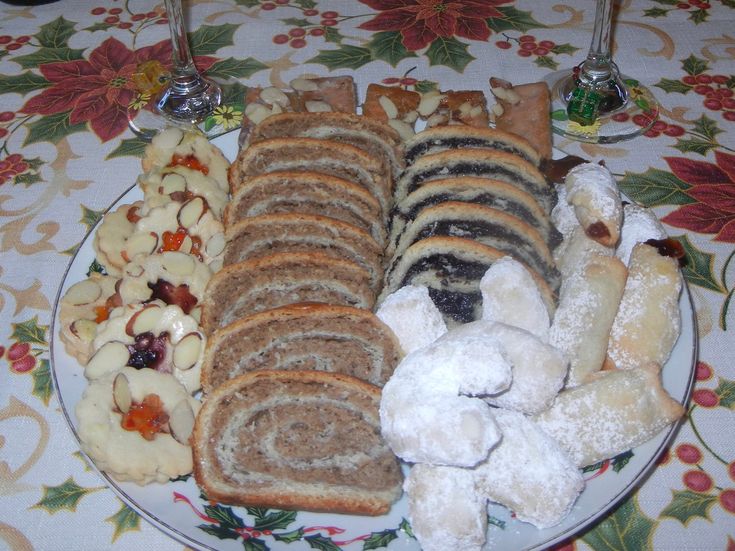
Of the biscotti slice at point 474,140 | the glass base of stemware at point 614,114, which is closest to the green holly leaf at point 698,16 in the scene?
the glass base of stemware at point 614,114

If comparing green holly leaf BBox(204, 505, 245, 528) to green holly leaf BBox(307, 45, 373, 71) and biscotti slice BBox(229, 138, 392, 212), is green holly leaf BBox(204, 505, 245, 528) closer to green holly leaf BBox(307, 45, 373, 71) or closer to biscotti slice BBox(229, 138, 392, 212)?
biscotti slice BBox(229, 138, 392, 212)

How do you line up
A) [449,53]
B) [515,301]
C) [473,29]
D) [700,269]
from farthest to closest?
1. [473,29]
2. [449,53]
3. [700,269]
4. [515,301]

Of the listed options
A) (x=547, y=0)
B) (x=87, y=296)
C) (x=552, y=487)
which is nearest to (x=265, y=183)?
(x=87, y=296)

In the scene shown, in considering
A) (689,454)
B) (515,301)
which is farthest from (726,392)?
(515,301)

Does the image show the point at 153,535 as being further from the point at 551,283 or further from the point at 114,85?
the point at 114,85

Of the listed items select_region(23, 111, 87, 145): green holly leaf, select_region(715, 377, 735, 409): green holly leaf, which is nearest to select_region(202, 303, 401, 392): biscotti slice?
select_region(715, 377, 735, 409): green holly leaf

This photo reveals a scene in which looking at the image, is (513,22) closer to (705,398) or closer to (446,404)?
(705,398)

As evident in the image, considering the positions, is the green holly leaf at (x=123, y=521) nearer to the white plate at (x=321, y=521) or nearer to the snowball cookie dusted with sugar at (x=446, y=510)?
the white plate at (x=321, y=521)
